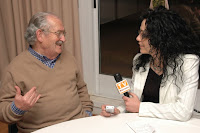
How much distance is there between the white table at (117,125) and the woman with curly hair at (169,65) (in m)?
0.04

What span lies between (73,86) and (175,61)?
78cm

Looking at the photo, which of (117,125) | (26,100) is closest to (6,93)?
(26,100)

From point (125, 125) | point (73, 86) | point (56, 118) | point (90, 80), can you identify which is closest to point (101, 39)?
point (90, 80)

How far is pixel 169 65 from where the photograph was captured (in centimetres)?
181

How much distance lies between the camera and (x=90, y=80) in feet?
A: 11.4

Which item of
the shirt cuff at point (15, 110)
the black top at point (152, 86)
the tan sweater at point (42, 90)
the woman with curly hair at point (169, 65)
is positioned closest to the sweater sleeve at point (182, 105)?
the woman with curly hair at point (169, 65)

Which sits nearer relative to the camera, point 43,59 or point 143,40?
point 143,40

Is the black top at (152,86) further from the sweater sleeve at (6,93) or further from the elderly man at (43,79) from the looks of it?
the sweater sleeve at (6,93)

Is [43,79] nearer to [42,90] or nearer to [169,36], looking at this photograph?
[42,90]

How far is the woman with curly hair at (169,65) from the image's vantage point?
164 centimetres

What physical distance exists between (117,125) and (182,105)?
1.35ft

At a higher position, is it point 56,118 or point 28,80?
point 28,80

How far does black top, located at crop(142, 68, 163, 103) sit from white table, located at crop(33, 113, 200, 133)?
350 mm

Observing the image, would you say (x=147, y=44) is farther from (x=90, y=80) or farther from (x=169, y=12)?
(x=90, y=80)
